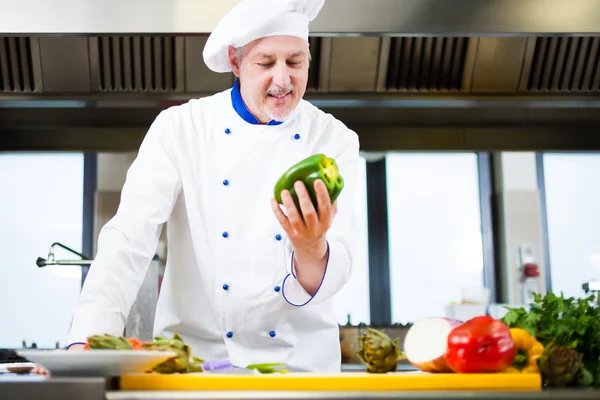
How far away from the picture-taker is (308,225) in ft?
4.81

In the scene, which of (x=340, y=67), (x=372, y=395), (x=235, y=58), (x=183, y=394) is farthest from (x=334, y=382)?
(x=340, y=67)

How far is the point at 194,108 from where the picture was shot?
2217mm

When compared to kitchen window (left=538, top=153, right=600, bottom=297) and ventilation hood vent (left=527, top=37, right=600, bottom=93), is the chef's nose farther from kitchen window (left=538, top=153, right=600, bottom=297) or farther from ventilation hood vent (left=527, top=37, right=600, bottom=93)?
kitchen window (left=538, top=153, right=600, bottom=297)

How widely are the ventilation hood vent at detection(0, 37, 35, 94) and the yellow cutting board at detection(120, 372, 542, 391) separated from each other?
245cm

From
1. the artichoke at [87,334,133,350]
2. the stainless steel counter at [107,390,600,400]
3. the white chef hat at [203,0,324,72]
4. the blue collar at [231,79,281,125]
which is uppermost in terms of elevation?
the white chef hat at [203,0,324,72]

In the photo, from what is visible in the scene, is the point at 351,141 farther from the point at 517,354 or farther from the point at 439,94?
the point at 439,94

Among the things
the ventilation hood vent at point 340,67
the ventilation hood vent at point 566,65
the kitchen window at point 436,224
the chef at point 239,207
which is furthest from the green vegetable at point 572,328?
the kitchen window at point 436,224

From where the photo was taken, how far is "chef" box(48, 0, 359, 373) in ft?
6.46

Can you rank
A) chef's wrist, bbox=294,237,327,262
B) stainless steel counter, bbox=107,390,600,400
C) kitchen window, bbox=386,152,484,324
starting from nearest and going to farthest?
stainless steel counter, bbox=107,390,600,400
chef's wrist, bbox=294,237,327,262
kitchen window, bbox=386,152,484,324

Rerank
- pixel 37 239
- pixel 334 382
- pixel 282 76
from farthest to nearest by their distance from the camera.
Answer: pixel 37 239
pixel 282 76
pixel 334 382

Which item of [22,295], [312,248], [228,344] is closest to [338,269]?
[312,248]

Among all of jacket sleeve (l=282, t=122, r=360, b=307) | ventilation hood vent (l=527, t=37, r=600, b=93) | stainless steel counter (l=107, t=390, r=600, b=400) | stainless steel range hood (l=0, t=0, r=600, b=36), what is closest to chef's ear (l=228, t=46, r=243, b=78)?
jacket sleeve (l=282, t=122, r=360, b=307)

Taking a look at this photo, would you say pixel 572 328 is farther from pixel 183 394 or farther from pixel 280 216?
pixel 183 394

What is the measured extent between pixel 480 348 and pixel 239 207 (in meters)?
1.02
